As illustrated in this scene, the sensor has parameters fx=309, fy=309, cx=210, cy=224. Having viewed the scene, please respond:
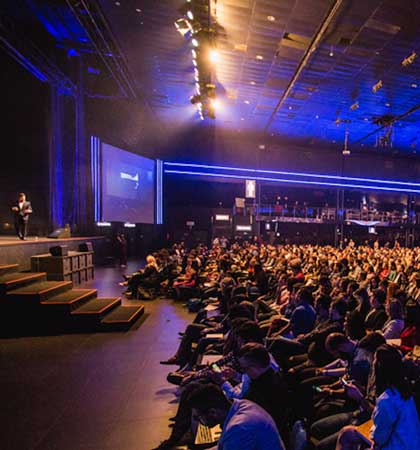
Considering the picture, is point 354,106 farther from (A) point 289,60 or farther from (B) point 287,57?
(B) point 287,57

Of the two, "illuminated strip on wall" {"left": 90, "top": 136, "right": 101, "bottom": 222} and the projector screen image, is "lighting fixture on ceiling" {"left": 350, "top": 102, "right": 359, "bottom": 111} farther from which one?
"illuminated strip on wall" {"left": 90, "top": 136, "right": 101, "bottom": 222}

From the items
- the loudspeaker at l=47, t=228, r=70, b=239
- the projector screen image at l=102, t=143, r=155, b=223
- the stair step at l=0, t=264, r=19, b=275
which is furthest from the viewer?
the projector screen image at l=102, t=143, r=155, b=223

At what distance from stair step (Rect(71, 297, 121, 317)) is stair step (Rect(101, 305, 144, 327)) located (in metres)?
0.11

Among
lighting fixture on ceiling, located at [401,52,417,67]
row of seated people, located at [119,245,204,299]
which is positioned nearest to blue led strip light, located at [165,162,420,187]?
row of seated people, located at [119,245,204,299]

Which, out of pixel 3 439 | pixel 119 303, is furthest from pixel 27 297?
pixel 3 439

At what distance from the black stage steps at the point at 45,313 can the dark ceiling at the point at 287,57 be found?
5730 millimetres

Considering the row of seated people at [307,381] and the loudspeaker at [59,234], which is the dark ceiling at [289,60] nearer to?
the loudspeaker at [59,234]

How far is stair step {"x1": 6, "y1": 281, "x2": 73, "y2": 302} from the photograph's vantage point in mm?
4742

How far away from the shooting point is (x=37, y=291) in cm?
491

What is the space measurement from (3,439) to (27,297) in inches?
108

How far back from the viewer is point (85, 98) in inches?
419

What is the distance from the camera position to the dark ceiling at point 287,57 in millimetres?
6172

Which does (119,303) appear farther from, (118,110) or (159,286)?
(118,110)

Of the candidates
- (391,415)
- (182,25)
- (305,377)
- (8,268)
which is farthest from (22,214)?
(391,415)
